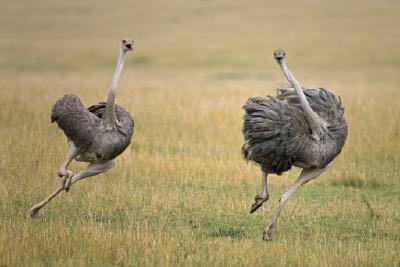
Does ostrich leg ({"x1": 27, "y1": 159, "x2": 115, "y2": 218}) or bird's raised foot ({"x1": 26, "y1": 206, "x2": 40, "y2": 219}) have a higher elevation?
ostrich leg ({"x1": 27, "y1": 159, "x2": 115, "y2": 218})

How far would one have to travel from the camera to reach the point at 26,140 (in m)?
13.6

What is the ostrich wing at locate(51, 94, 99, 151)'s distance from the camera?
898 cm

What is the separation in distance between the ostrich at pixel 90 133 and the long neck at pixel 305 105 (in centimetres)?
167

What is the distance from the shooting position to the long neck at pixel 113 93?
890 centimetres

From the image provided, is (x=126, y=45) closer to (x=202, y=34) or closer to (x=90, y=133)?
(x=90, y=133)

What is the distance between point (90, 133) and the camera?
8977 mm

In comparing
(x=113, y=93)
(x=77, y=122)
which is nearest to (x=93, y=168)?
(x=77, y=122)

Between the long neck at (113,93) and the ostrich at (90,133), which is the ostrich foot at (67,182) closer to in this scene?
the ostrich at (90,133)

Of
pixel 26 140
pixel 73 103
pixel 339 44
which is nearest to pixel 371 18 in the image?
pixel 339 44

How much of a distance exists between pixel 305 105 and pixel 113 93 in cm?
190

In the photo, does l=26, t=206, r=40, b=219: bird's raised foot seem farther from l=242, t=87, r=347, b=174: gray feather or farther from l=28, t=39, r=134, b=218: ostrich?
l=242, t=87, r=347, b=174: gray feather

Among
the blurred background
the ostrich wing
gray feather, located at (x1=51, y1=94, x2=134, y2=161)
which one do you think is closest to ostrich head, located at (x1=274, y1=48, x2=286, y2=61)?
gray feather, located at (x1=51, y1=94, x2=134, y2=161)

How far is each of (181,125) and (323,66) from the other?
794 inches

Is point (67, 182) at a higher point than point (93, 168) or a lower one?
lower
